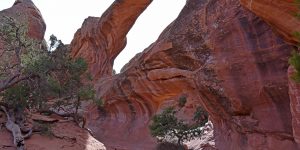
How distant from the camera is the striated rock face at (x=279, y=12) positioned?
9664 mm

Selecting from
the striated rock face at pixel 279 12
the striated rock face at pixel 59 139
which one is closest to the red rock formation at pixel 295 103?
the striated rock face at pixel 279 12

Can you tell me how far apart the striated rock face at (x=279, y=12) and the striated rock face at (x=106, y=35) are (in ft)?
64.8

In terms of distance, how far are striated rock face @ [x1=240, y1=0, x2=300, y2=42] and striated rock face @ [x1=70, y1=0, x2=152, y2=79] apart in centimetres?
1974

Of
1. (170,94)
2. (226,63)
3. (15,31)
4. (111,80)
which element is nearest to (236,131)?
(226,63)

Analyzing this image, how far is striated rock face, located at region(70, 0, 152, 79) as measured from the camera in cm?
3055

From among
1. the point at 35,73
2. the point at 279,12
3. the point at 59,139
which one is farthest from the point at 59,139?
the point at 279,12

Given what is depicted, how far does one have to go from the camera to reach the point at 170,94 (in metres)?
24.5

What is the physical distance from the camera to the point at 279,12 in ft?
32.8

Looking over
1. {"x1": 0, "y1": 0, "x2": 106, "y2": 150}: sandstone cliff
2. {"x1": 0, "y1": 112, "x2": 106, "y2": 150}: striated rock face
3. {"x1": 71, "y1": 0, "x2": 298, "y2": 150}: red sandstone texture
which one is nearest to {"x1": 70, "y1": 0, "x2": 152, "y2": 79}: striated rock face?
{"x1": 71, "y1": 0, "x2": 298, "y2": 150}: red sandstone texture

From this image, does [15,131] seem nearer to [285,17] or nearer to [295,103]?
[295,103]

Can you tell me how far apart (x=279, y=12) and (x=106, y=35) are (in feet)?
85.6

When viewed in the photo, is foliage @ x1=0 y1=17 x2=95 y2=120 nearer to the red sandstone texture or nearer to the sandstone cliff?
the sandstone cliff

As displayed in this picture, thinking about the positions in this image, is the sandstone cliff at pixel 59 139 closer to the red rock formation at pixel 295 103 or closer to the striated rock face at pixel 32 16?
the red rock formation at pixel 295 103

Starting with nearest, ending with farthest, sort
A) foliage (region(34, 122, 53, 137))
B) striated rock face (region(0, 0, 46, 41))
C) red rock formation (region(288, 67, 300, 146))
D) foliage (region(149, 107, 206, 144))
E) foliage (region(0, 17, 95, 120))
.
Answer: red rock formation (region(288, 67, 300, 146))
foliage (region(34, 122, 53, 137))
foliage (region(0, 17, 95, 120))
foliage (region(149, 107, 206, 144))
striated rock face (region(0, 0, 46, 41))
